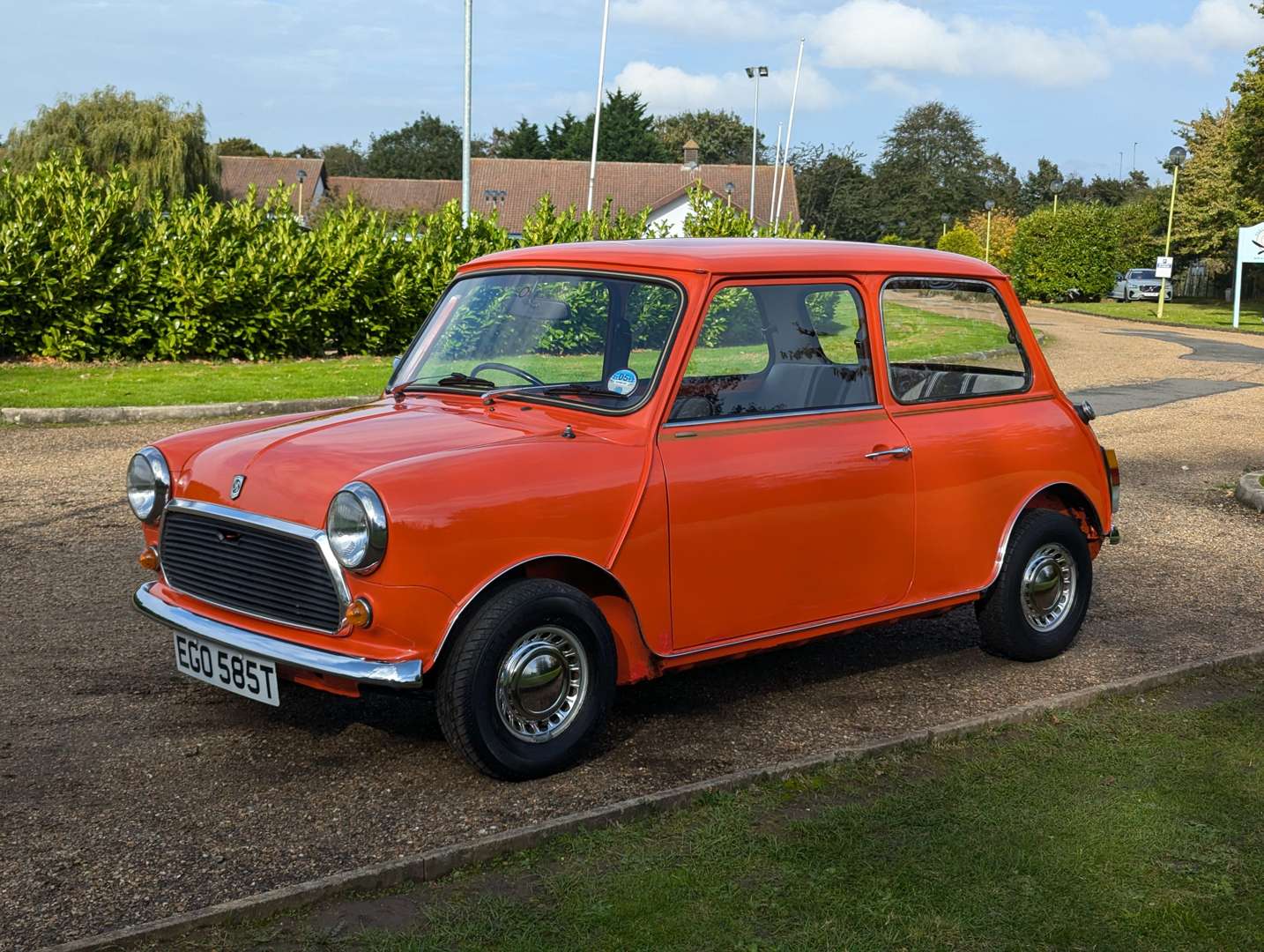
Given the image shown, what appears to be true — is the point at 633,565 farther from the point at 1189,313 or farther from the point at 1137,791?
the point at 1189,313

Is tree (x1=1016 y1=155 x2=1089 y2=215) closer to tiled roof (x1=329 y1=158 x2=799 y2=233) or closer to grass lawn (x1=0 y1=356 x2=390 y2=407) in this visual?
tiled roof (x1=329 y1=158 x2=799 y2=233)

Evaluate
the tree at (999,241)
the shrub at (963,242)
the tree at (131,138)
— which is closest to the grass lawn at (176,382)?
the tree at (131,138)

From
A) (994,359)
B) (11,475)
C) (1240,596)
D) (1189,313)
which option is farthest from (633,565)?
(1189,313)

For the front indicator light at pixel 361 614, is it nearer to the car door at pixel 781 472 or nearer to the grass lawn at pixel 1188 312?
the car door at pixel 781 472

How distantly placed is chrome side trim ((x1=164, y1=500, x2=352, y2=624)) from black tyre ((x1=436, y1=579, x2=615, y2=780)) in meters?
0.41

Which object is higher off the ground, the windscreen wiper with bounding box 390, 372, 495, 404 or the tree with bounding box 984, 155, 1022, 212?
the tree with bounding box 984, 155, 1022, 212

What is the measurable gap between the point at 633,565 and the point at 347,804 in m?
1.22

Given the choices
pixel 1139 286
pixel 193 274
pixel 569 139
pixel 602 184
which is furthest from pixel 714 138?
pixel 193 274

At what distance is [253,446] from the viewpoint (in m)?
4.77

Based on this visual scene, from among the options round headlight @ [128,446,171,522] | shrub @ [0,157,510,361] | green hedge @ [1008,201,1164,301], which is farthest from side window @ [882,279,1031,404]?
green hedge @ [1008,201,1164,301]

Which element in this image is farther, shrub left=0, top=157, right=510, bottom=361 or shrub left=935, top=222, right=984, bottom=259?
shrub left=935, top=222, right=984, bottom=259

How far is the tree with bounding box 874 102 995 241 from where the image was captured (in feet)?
342

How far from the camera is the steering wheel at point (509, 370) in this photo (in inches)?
207

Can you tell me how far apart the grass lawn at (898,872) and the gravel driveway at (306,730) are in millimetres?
327
